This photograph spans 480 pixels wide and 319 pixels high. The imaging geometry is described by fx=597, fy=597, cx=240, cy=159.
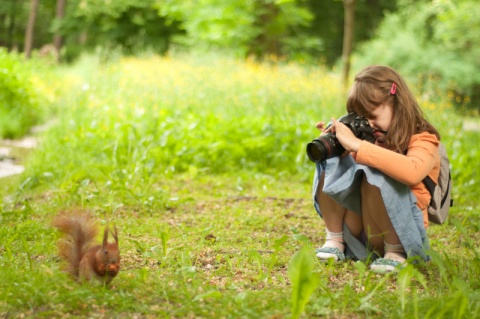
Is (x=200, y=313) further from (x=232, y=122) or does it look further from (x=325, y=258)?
(x=232, y=122)

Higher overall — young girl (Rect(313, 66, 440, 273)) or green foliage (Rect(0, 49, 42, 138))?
young girl (Rect(313, 66, 440, 273))

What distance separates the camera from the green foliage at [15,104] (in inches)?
277

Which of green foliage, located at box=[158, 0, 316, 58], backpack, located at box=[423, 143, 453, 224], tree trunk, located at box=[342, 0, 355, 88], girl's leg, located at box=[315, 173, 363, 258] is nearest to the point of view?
backpack, located at box=[423, 143, 453, 224]

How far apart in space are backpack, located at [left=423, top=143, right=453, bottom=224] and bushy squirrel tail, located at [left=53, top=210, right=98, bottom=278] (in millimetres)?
1469

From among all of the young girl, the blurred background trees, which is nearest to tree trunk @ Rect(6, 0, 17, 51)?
the blurred background trees

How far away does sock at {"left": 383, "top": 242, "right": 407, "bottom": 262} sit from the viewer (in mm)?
2627

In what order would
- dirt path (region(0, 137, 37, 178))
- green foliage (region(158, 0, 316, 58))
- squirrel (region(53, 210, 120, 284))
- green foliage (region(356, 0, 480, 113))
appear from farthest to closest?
green foliage (region(356, 0, 480, 113))
green foliage (region(158, 0, 316, 58))
dirt path (region(0, 137, 37, 178))
squirrel (region(53, 210, 120, 284))

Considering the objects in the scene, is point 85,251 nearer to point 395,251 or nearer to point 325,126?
point 325,126

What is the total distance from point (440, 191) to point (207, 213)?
152 centimetres

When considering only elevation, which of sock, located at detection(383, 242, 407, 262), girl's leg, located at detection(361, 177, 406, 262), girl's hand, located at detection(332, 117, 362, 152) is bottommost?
sock, located at detection(383, 242, 407, 262)

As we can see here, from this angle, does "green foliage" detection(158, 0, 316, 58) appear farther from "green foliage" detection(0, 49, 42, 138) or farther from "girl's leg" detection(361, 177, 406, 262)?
"girl's leg" detection(361, 177, 406, 262)

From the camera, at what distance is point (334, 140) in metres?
2.55

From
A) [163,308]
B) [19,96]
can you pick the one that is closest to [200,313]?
[163,308]

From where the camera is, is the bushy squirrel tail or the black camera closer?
the bushy squirrel tail
